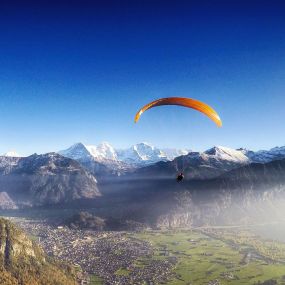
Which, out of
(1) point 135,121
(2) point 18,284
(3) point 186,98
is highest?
(3) point 186,98

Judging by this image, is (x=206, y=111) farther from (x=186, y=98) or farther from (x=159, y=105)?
(x=159, y=105)

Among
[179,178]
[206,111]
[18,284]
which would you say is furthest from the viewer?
[18,284]

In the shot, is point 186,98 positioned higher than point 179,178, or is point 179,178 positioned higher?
point 186,98

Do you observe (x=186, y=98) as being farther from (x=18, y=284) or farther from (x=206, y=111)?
(x=18, y=284)

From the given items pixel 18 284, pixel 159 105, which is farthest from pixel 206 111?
pixel 18 284

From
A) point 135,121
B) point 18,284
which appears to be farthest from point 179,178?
point 18,284

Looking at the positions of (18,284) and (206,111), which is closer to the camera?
(206,111)

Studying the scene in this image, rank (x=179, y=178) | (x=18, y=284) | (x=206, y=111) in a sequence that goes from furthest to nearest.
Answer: (x=18, y=284) < (x=179, y=178) < (x=206, y=111)
